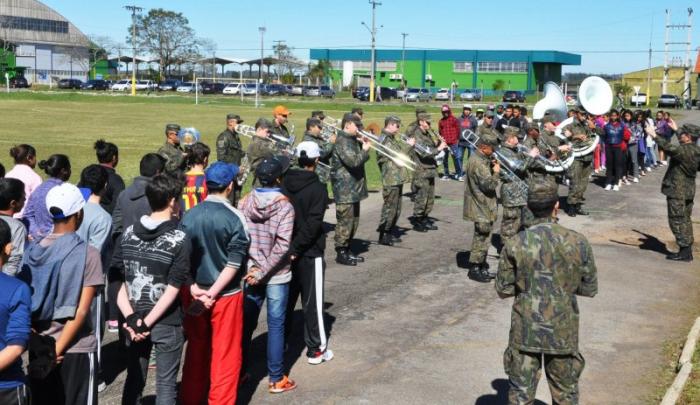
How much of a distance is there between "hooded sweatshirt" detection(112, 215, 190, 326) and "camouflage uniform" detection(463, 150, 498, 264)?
228 inches

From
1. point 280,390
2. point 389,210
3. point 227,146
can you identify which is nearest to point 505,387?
point 280,390

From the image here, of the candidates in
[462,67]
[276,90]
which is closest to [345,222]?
[276,90]

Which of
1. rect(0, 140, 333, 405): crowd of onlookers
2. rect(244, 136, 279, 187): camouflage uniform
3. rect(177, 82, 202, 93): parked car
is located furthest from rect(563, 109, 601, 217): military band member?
rect(177, 82, 202, 93): parked car

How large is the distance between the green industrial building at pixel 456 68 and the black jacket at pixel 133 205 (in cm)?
9472

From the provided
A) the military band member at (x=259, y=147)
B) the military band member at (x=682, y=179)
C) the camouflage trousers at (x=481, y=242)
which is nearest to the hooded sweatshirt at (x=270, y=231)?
the camouflage trousers at (x=481, y=242)

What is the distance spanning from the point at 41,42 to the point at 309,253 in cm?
11891

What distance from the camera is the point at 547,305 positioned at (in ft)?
16.8

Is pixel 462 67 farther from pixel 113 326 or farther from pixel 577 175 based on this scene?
pixel 113 326

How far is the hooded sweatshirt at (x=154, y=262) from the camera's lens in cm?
516

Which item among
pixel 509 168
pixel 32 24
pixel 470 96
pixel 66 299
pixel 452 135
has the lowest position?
pixel 66 299

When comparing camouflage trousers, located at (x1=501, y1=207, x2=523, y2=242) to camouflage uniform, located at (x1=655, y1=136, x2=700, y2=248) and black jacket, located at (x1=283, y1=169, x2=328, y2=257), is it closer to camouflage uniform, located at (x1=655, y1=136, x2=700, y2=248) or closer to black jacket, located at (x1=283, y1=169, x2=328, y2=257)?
camouflage uniform, located at (x1=655, y1=136, x2=700, y2=248)

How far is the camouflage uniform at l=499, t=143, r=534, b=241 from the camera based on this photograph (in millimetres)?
11336

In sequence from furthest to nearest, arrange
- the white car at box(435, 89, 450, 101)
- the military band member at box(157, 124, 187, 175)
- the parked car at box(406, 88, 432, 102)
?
the white car at box(435, 89, 450, 101)
the parked car at box(406, 88, 432, 102)
the military band member at box(157, 124, 187, 175)

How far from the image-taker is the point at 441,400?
650cm
